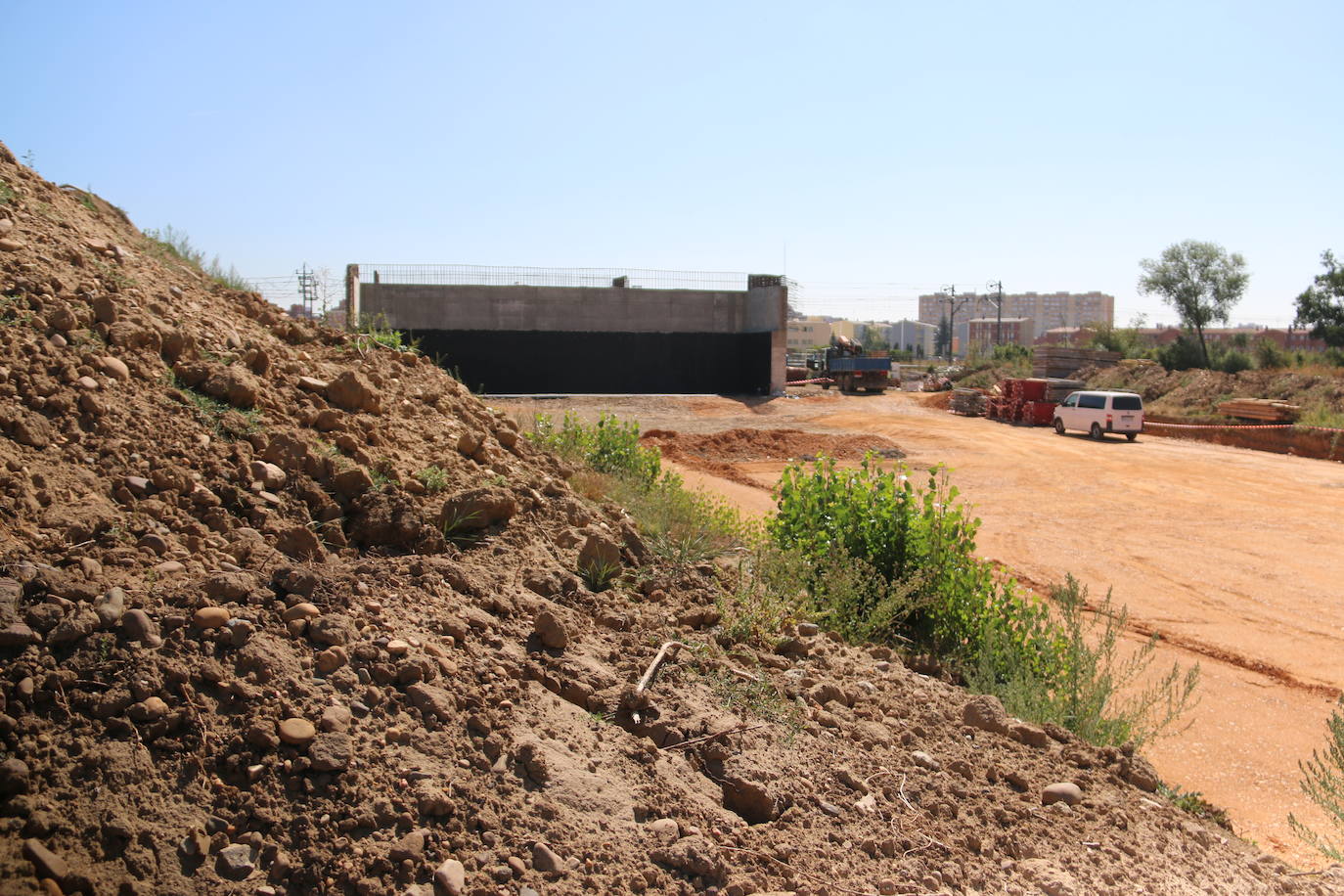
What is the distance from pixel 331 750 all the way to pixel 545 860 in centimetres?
79

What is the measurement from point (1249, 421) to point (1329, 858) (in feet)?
107

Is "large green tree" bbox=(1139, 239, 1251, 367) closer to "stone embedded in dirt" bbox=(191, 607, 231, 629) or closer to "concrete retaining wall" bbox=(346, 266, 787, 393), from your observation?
"concrete retaining wall" bbox=(346, 266, 787, 393)

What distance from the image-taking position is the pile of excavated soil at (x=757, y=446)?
23719 millimetres

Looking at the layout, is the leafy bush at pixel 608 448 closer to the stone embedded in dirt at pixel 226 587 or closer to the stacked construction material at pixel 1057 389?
the stone embedded in dirt at pixel 226 587

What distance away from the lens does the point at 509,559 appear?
16.3 feet

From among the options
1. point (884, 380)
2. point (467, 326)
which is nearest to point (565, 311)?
point (467, 326)

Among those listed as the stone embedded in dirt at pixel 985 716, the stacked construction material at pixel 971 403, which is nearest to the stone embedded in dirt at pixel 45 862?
the stone embedded in dirt at pixel 985 716

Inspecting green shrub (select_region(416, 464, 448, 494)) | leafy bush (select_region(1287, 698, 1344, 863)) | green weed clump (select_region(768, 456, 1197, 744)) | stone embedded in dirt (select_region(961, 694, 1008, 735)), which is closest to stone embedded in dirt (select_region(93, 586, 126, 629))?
green shrub (select_region(416, 464, 448, 494))

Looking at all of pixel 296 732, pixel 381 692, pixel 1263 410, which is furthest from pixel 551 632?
pixel 1263 410

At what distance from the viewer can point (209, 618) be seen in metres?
3.41

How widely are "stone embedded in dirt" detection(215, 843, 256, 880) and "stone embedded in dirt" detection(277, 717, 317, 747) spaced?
0.39m

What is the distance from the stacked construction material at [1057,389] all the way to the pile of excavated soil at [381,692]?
32.9 meters

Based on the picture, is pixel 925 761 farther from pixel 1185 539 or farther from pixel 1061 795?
pixel 1185 539

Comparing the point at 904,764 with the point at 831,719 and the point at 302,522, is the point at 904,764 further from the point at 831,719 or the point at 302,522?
the point at 302,522
